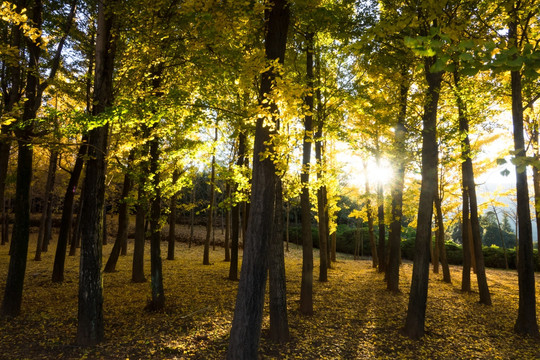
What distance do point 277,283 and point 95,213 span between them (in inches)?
152

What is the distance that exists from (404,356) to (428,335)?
140cm

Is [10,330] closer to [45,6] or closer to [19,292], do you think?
[19,292]

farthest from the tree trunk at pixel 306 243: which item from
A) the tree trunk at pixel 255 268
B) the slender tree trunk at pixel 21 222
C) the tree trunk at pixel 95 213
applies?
the slender tree trunk at pixel 21 222

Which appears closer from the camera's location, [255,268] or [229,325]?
[255,268]

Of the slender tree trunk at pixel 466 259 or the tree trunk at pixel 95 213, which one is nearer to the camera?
the tree trunk at pixel 95 213

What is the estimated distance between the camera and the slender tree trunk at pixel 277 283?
20.0ft

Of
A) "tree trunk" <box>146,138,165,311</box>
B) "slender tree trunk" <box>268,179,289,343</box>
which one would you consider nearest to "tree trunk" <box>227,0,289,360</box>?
"slender tree trunk" <box>268,179,289,343</box>

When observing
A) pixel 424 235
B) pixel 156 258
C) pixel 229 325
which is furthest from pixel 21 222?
pixel 424 235

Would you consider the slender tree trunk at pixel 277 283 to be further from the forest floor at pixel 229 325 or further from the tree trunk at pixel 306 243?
the tree trunk at pixel 306 243

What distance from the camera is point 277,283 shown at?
614cm

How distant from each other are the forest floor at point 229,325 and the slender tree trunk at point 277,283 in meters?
0.27

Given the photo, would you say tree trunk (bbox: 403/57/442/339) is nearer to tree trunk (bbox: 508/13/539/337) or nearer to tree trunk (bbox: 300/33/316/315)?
tree trunk (bbox: 508/13/539/337)

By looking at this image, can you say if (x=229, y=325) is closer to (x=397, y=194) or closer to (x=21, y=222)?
(x=21, y=222)

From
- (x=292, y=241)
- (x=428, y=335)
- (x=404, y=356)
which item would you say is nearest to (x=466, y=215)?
(x=428, y=335)
